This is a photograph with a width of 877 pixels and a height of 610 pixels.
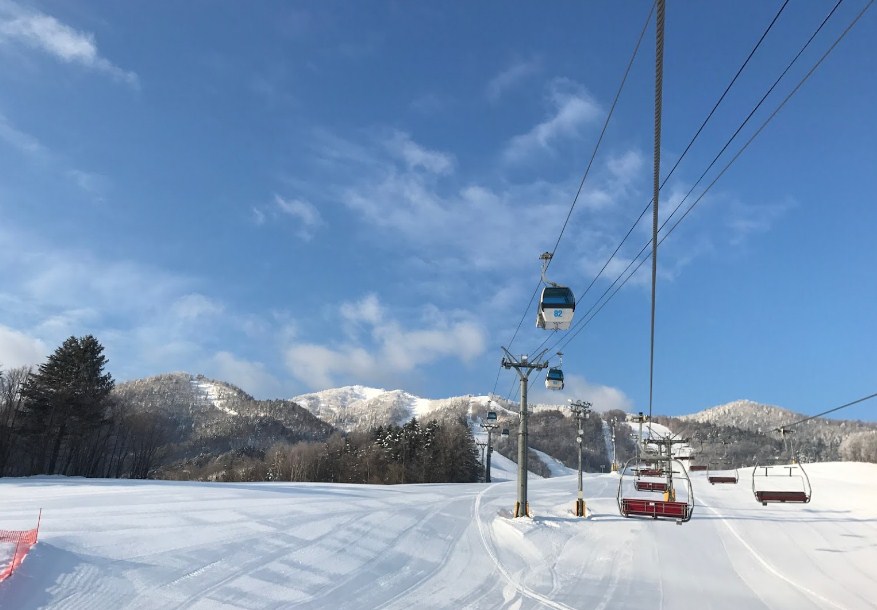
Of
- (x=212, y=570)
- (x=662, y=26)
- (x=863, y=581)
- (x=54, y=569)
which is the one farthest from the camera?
(x=863, y=581)

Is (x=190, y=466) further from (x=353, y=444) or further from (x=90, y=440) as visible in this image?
(x=90, y=440)

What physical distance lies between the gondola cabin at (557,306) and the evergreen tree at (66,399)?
49.3m

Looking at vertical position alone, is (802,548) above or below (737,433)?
below

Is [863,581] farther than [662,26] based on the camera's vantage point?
Yes

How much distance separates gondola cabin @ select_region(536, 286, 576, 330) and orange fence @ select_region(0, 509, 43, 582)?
11880mm

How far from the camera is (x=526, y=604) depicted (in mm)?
12781

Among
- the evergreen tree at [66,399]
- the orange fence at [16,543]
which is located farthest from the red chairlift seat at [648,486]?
the evergreen tree at [66,399]

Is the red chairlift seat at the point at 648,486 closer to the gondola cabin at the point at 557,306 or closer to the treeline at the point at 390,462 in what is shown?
the gondola cabin at the point at 557,306

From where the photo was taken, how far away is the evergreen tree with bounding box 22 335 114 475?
50.5m

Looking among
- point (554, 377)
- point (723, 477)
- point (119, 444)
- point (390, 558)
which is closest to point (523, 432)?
point (554, 377)

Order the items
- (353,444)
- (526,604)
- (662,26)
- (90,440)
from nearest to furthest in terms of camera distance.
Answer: (662,26) < (526,604) < (90,440) < (353,444)

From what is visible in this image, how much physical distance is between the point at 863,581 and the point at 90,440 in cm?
6727

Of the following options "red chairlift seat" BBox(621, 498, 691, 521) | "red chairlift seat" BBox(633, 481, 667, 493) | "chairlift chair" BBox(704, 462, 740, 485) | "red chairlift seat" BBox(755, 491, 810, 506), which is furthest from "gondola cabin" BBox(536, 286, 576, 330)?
"chairlift chair" BBox(704, 462, 740, 485)

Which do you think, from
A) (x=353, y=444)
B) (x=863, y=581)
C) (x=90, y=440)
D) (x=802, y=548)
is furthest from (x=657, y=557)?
(x=353, y=444)
